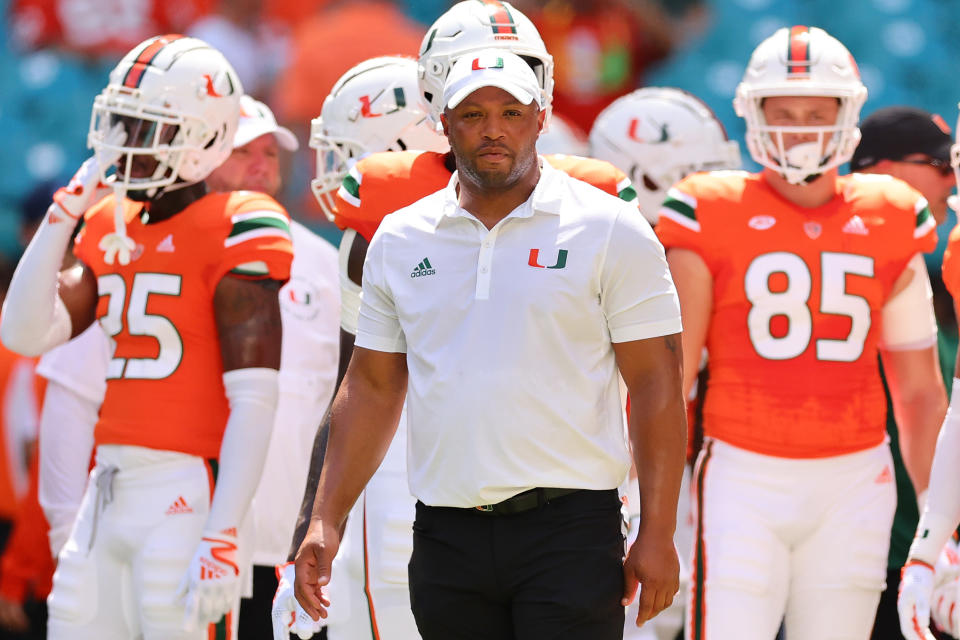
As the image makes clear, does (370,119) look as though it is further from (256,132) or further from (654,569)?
(654,569)

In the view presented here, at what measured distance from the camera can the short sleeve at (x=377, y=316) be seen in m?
3.14

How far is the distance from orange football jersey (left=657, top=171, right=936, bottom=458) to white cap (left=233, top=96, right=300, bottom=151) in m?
1.43

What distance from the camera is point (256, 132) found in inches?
196

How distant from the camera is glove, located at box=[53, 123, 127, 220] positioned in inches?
159

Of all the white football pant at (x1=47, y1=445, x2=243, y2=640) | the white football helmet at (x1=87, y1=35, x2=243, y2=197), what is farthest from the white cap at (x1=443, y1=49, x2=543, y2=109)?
the white football pant at (x1=47, y1=445, x2=243, y2=640)

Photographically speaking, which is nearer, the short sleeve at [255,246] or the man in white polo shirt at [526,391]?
the man in white polo shirt at [526,391]

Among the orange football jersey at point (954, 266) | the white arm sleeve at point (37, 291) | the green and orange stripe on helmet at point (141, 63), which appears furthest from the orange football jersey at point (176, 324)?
the orange football jersey at point (954, 266)

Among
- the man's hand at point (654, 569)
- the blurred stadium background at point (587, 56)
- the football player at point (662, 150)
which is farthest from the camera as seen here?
the blurred stadium background at point (587, 56)

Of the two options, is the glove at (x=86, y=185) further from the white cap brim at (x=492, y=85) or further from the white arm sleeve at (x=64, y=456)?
the white cap brim at (x=492, y=85)

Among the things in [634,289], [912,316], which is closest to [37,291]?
[634,289]

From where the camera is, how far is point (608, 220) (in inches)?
117

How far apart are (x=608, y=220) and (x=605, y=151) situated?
2.47 m

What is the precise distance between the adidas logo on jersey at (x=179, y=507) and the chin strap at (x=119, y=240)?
1.97ft

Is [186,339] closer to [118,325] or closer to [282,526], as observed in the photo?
[118,325]
